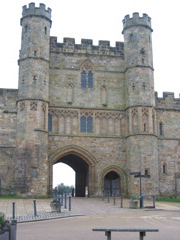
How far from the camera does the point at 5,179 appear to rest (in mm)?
28859

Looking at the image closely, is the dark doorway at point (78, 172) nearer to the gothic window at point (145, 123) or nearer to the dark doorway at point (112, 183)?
the dark doorway at point (112, 183)

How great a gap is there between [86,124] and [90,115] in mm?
861

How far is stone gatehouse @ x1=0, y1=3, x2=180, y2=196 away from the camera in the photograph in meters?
28.5

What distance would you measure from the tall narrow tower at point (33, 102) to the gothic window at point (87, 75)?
3412 mm

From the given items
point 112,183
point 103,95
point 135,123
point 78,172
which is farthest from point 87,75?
point 78,172

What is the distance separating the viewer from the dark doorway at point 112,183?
104ft

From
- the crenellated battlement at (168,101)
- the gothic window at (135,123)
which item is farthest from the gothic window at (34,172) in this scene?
the crenellated battlement at (168,101)

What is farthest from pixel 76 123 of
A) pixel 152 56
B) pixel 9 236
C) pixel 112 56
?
pixel 9 236

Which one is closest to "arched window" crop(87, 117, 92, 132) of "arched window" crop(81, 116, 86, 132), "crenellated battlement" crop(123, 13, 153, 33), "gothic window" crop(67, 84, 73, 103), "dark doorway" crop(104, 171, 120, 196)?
"arched window" crop(81, 116, 86, 132)

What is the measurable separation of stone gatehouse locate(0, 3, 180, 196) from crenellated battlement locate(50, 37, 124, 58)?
9cm

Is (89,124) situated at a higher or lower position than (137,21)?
lower

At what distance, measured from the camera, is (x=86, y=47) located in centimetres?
3238

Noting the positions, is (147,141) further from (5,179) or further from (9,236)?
(9,236)

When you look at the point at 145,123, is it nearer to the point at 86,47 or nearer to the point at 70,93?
the point at 70,93
